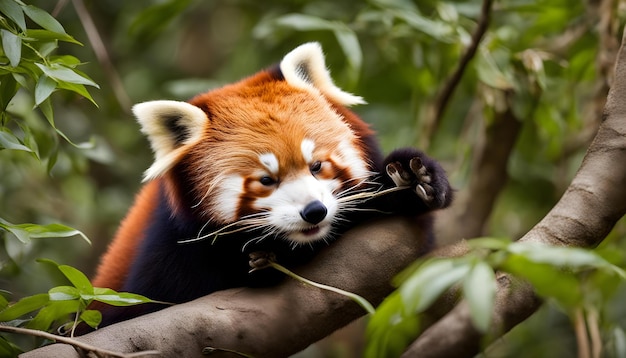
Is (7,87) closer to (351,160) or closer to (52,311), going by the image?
(52,311)

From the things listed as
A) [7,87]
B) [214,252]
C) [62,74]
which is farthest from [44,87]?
[214,252]

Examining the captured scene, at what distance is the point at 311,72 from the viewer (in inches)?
109

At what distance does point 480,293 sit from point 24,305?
135 cm

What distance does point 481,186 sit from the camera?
3.94 m

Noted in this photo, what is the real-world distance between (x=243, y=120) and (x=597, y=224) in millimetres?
1227

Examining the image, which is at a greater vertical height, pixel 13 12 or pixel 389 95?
pixel 13 12

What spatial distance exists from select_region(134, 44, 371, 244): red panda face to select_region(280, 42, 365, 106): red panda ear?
1 cm

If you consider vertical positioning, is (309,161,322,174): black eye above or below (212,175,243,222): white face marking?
above

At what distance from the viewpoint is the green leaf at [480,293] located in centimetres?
118

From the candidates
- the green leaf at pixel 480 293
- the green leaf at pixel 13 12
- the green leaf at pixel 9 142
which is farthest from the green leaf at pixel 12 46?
the green leaf at pixel 480 293

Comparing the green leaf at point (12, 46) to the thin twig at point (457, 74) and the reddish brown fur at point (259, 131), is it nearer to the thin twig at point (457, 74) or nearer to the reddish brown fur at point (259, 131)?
the reddish brown fur at point (259, 131)

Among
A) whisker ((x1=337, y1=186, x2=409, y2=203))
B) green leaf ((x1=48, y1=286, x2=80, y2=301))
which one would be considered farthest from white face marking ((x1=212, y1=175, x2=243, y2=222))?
green leaf ((x1=48, y1=286, x2=80, y2=301))

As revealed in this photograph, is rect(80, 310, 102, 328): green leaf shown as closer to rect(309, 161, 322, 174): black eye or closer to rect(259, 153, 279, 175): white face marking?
rect(259, 153, 279, 175): white face marking

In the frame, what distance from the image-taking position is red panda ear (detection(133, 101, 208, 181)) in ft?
8.15
